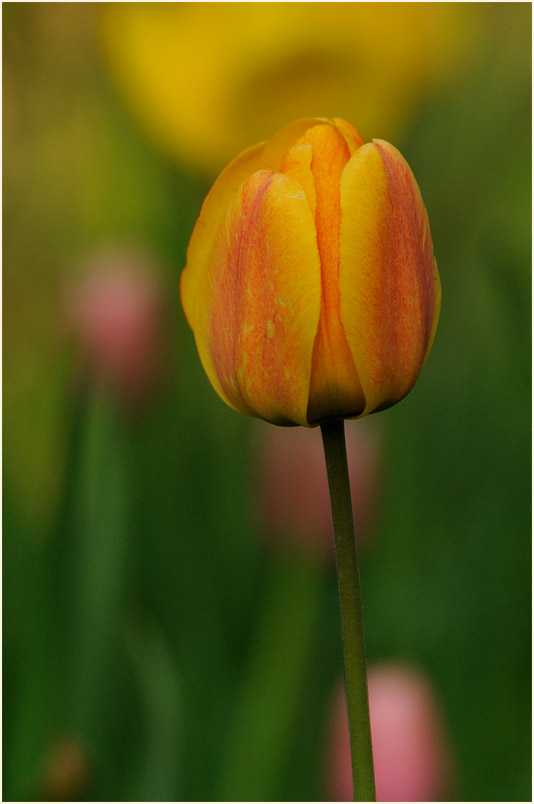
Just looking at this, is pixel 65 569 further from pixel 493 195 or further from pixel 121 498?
pixel 493 195

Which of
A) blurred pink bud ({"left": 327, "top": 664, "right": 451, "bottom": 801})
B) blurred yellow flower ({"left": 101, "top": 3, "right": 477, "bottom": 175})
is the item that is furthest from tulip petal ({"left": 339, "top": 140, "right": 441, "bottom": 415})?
blurred yellow flower ({"left": 101, "top": 3, "right": 477, "bottom": 175})

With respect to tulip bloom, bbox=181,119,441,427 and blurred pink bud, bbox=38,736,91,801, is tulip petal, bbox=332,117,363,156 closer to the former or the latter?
tulip bloom, bbox=181,119,441,427

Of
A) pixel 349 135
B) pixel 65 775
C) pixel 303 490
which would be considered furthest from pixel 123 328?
pixel 349 135

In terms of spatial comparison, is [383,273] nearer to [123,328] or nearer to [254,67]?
[123,328]

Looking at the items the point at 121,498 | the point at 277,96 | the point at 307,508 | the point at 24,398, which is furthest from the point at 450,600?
the point at 277,96

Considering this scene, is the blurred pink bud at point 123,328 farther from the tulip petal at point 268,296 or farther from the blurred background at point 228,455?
the tulip petal at point 268,296

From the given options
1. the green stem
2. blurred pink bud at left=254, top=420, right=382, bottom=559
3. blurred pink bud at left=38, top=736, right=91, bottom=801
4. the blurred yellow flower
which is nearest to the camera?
the green stem
